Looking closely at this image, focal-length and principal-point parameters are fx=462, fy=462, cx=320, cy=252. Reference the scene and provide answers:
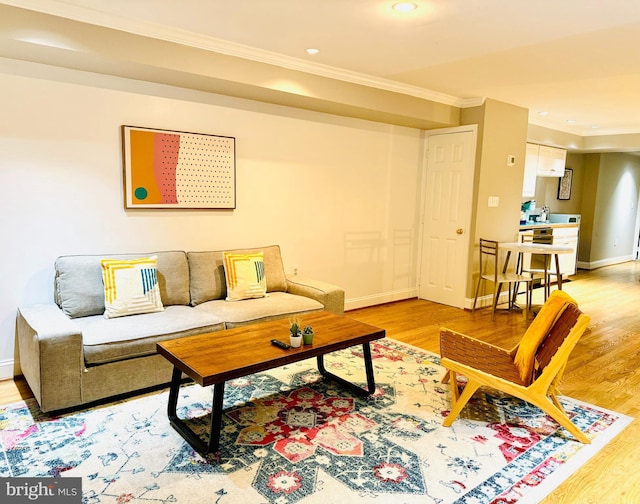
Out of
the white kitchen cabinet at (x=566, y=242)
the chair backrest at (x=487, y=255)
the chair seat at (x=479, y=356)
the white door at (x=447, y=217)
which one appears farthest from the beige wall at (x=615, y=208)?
the chair seat at (x=479, y=356)

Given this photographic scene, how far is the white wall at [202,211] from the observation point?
319cm

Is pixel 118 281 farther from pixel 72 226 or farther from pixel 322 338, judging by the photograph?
pixel 322 338

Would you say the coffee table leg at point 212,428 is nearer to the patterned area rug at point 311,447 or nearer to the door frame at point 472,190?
the patterned area rug at point 311,447

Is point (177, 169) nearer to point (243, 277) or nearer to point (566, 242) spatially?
point (243, 277)

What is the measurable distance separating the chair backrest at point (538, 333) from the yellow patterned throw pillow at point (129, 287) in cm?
247

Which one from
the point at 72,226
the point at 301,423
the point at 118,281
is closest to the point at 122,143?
the point at 72,226

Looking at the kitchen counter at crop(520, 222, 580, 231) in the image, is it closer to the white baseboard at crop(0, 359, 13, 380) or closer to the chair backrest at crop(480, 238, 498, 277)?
the chair backrest at crop(480, 238, 498, 277)

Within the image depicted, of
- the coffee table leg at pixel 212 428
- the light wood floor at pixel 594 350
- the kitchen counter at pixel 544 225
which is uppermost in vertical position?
the kitchen counter at pixel 544 225

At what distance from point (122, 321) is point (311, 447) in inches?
60.2

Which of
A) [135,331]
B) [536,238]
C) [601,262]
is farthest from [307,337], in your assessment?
[601,262]

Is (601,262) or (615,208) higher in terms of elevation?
(615,208)

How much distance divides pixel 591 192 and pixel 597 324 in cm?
463

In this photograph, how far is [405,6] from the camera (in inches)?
107

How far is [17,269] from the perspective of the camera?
10.5 feet
